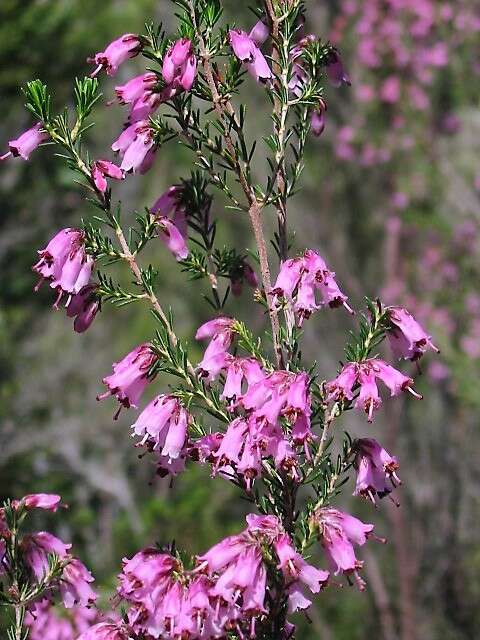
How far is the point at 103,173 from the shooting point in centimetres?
206

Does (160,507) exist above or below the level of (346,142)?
below

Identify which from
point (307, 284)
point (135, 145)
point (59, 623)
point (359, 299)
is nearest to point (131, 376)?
point (307, 284)

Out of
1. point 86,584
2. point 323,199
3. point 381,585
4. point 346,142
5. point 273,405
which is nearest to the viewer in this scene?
point 273,405

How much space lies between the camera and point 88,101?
2059 mm

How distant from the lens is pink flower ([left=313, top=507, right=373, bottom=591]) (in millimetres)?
1784


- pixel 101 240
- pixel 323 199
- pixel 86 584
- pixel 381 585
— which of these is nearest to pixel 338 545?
pixel 86 584

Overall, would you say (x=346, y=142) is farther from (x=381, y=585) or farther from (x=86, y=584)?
(x=86, y=584)

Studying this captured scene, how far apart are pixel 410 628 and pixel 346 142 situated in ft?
15.1

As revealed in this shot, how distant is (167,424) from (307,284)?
1.47ft

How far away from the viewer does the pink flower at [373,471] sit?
6.30 ft

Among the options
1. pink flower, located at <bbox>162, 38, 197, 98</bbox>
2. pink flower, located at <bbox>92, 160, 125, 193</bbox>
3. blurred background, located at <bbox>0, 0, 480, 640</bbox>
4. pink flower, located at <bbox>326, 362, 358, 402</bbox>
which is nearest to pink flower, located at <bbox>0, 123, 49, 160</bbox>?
pink flower, located at <bbox>92, 160, 125, 193</bbox>

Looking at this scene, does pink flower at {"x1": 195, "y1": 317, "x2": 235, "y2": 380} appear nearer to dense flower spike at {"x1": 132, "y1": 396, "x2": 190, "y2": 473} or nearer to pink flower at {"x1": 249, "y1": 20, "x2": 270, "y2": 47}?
dense flower spike at {"x1": 132, "y1": 396, "x2": 190, "y2": 473}

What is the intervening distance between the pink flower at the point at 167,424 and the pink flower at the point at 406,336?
512mm

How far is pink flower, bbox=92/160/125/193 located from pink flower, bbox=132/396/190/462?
525 millimetres
